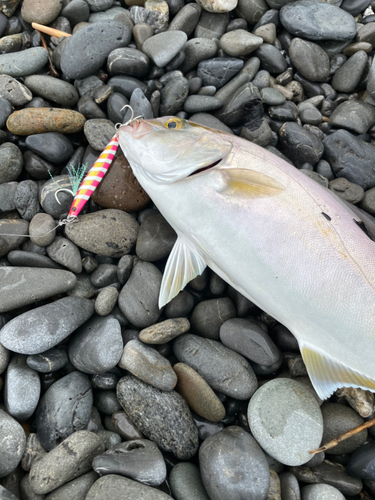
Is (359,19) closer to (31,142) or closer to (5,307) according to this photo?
(31,142)

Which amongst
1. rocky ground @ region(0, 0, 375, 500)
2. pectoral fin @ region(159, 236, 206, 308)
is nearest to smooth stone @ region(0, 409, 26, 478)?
rocky ground @ region(0, 0, 375, 500)

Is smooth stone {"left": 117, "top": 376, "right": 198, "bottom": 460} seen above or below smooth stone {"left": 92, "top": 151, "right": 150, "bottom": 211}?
below

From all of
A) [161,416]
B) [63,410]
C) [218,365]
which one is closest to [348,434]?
[218,365]

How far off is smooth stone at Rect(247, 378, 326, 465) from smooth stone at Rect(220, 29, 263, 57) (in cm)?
333

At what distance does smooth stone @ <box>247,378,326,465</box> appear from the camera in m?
2.58

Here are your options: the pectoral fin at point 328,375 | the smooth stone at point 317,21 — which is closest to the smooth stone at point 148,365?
the pectoral fin at point 328,375

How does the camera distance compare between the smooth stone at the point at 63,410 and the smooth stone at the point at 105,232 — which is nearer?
the smooth stone at the point at 63,410

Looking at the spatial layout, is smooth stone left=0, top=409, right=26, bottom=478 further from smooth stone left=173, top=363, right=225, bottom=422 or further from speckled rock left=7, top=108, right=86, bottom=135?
speckled rock left=7, top=108, right=86, bottom=135

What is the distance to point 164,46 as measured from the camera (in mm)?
3488

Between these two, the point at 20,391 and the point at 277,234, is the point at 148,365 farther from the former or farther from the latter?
the point at 277,234

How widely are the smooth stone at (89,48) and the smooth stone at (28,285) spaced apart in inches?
80.2

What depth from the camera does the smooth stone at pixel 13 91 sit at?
3.36 metres

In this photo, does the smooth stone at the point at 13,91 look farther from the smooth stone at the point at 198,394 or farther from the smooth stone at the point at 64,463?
the smooth stone at the point at 64,463

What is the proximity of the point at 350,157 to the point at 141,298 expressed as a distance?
253 centimetres
